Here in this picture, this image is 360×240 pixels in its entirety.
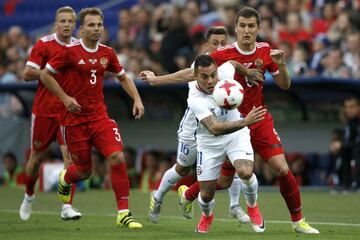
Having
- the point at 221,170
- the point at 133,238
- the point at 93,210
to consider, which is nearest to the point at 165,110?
the point at 93,210

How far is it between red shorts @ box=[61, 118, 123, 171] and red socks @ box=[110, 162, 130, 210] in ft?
0.69

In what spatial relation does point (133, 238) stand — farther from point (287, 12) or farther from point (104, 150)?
point (287, 12)

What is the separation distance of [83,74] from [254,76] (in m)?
2.20

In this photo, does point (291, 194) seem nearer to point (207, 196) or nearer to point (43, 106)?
point (207, 196)

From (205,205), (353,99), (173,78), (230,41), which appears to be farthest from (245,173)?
(230,41)

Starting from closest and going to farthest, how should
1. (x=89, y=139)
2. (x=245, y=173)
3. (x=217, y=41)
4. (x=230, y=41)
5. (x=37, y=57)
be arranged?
(x=245, y=173) < (x=89, y=139) < (x=217, y=41) < (x=37, y=57) < (x=230, y=41)

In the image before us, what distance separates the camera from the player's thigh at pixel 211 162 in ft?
36.7

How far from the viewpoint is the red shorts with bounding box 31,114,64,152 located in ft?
46.5

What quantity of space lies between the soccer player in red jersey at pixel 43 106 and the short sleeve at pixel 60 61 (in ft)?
4.45

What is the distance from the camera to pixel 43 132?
14.2 metres

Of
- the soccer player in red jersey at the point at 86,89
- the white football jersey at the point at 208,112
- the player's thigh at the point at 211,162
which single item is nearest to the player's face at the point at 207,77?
the white football jersey at the point at 208,112

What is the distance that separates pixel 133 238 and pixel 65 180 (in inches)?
111

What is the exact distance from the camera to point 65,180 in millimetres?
13328

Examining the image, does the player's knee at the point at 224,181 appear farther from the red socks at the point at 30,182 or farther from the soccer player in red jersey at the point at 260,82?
the red socks at the point at 30,182
